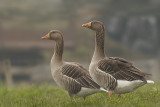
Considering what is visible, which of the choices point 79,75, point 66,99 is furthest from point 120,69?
point 66,99

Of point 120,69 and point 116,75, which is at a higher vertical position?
point 120,69

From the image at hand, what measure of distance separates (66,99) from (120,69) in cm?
268

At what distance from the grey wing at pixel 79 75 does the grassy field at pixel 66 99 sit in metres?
0.46

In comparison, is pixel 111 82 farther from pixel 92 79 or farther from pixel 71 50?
pixel 71 50

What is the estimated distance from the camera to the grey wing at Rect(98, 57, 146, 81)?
324 inches

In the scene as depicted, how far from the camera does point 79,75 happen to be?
30.6 feet

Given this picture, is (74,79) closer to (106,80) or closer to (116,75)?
(106,80)

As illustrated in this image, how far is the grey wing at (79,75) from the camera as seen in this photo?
9039 mm

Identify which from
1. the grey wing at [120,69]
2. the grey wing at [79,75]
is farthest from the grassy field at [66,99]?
the grey wing at [120,69]

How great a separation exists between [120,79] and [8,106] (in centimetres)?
316

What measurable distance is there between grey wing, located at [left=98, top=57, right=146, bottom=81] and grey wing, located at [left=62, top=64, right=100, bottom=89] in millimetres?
734

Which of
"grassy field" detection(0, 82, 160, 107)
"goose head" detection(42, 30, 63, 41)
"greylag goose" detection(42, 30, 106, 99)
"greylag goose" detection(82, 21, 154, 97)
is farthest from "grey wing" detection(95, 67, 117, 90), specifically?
"goose head" detection(42, 30, 63, 41)

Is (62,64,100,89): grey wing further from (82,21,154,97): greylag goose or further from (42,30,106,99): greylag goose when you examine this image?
(82,21,154,97): greylag goose

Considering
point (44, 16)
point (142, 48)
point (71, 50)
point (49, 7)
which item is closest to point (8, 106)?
point (71, 50)
